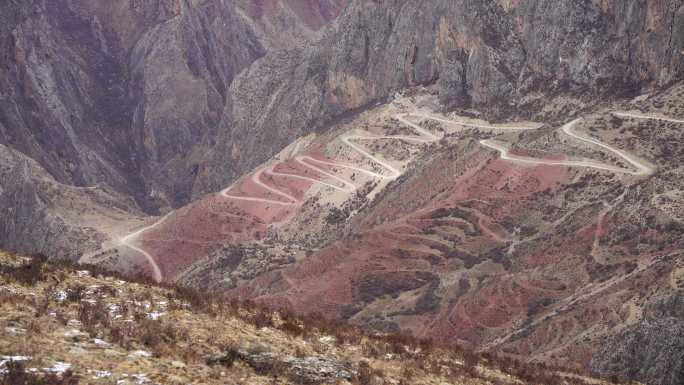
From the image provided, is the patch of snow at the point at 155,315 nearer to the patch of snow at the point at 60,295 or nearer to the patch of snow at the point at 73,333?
the patch of snow at the point at 60,295

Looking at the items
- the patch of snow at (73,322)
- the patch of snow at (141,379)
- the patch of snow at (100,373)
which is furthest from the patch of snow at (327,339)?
the patch of snow at (100,373)

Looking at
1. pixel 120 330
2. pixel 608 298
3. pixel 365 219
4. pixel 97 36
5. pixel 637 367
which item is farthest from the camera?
Result: pixel 97 36

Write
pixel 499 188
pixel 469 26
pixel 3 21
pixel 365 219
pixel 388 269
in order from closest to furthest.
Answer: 1. pixel 388 269
2. pixel 499 188
3. pixel 365 219
4. pixel 469 26
5. pixel 3 21

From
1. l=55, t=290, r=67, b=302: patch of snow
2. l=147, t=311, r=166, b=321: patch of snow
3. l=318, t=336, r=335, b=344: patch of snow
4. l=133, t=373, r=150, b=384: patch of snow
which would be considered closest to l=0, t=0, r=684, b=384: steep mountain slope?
l=318, t=336, r=335, b=344: patch of snow

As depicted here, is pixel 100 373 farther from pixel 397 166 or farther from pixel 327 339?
pixel 397 166

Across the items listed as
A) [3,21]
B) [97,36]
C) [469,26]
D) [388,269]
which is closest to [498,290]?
[388,269]

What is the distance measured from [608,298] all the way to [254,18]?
127753 mm

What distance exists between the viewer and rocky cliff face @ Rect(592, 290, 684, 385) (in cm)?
2322

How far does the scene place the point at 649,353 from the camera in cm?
2417

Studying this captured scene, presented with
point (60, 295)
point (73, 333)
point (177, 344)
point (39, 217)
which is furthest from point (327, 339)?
point (39, 217)

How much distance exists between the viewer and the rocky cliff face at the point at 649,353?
76.2 feet

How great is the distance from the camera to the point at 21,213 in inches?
2899

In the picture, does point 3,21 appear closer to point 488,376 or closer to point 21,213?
point 21,213

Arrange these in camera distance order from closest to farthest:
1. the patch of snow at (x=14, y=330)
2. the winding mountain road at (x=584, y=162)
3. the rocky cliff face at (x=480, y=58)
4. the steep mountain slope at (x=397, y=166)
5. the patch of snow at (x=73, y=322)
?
1. the patch of snow at (x=14, y=330)
2. the patch of snow at (x=73, y=322)
3. the steep mountain slope at (x=397, y=166)
4. the winding mountain road at (x=584, y=162)
5. the rocky cliff face at (x=480, y=58)
